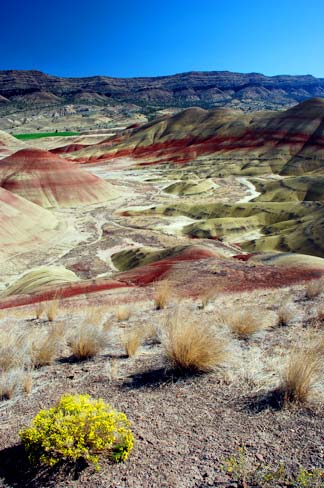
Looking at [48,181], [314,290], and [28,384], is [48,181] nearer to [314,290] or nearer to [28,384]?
[314,290]

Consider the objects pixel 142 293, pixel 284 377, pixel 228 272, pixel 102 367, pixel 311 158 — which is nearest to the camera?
pixel 284 377

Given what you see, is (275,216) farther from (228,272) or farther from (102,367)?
(102,367)

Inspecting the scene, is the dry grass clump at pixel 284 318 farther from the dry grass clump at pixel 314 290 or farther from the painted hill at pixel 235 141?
the painted hill at pixel 235 141

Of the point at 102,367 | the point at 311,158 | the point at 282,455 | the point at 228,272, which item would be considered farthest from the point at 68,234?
the point at 311,158

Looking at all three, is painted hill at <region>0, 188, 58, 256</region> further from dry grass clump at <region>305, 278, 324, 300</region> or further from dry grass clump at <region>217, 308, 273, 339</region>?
dry grass clump at <region>217, 308, 273, 339</region>

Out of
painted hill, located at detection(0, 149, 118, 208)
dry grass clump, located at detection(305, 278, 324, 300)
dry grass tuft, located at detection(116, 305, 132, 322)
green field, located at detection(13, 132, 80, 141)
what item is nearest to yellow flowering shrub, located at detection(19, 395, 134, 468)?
dry grass tuft, located at detection(116, 305, 132, 322)

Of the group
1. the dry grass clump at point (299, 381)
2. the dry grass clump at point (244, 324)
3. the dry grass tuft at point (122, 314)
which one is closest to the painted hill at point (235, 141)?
the dry grass tuft at point (122, 314)
